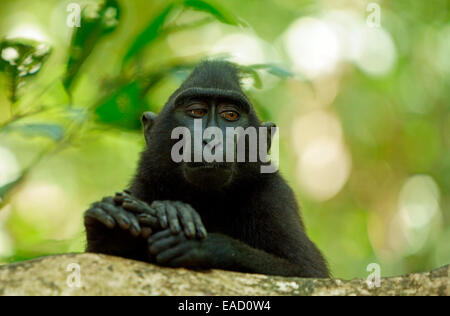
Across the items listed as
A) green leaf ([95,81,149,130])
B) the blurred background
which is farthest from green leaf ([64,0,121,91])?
the blurred background

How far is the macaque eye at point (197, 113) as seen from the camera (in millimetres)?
5082

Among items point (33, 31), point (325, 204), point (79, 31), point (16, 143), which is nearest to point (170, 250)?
point (79, 31)

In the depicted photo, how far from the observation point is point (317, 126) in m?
16.4

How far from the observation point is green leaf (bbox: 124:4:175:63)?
464 centimetres

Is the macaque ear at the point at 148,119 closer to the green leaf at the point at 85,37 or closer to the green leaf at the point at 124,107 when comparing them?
the green leaf at the point at 124,107

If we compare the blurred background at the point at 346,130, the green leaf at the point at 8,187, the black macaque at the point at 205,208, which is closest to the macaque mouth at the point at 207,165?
the black macaque at the point at 205,208

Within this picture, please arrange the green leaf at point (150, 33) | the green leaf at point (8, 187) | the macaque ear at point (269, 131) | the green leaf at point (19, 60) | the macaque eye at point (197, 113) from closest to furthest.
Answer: the green leaf at point (8, 187)
the green leaf at point (19, 60)
the green leaf at point (150, 33)
the macaque eye at point (197, 113)
the macaque ear at point (269, 131)

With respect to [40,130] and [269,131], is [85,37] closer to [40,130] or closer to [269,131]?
[40,130]

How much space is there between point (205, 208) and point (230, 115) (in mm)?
858

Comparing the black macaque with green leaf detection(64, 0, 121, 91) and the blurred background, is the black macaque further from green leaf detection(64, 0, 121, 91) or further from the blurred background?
the blurred background

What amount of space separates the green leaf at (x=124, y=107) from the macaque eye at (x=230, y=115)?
2.27 feet

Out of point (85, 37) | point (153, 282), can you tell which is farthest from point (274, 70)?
point (153, 282)
